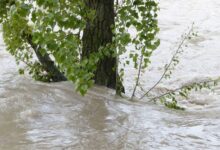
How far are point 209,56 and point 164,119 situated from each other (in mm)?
5735

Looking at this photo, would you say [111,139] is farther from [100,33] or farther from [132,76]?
[132,76]

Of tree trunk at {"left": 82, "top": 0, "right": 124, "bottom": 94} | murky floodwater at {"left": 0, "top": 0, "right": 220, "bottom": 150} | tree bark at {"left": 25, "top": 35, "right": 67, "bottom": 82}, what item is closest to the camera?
murky floodwater at {"left": 0, "top": 0, "right": 220, "bottom": 150}

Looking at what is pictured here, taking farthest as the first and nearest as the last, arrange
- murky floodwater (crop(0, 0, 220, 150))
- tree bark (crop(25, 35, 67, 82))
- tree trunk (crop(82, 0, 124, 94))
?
tree bark (crop(25, 35, 67, 82)) → tree trunk (crop(82, 0, 124, 94)) → murky floodwater (crop(0, 0, 220, 150))

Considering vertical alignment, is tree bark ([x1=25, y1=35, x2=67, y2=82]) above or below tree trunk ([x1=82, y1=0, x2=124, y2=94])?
below

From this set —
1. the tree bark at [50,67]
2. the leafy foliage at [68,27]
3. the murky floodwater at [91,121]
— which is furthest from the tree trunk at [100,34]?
the tree bark at [50,67]

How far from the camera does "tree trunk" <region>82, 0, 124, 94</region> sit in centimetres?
581

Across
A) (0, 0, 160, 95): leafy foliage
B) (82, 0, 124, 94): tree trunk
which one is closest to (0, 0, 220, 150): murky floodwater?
(82, 0, 124, 94): tree trunk

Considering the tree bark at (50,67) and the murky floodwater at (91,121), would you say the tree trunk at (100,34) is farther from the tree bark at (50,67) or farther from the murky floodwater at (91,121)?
the tree bark at (50,67)

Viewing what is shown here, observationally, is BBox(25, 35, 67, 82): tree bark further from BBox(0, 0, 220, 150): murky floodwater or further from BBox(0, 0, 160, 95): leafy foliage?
BBox(0, 0, 160, 95): leafy foliage

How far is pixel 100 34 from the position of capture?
5.91 meters

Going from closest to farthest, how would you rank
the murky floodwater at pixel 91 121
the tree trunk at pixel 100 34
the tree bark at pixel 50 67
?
the murky floodwater at pixel 91 121 → the tree trunk at pixel 100 34 → the tree bark at pixel 50 67

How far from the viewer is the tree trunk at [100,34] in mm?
5814

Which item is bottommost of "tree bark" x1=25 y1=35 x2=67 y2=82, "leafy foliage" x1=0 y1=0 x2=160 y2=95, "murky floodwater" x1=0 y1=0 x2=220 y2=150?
Result: "murky floodwater" x1=0 y1=0 x2=220 y2=150

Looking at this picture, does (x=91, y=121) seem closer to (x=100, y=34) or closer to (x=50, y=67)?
(x=100, y=34)
